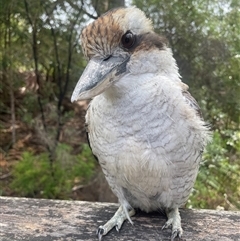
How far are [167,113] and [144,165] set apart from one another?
0.15 meters

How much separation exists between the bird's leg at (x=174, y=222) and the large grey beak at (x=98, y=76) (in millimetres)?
517

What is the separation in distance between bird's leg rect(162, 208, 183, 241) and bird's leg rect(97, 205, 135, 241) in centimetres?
12

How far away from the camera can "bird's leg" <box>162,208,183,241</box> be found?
1.36 metres

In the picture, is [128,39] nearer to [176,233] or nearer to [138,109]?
[138,109]

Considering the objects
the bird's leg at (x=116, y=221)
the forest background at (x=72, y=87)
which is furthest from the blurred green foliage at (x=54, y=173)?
the bird's leg at (x=116, y=221)

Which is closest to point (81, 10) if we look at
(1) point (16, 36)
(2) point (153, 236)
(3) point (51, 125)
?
(1) point (16, 36)

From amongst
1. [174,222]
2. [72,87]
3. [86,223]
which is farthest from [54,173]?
[174,222]

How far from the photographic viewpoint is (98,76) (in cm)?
109

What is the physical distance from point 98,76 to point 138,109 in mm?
160

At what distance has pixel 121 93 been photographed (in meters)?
1.19

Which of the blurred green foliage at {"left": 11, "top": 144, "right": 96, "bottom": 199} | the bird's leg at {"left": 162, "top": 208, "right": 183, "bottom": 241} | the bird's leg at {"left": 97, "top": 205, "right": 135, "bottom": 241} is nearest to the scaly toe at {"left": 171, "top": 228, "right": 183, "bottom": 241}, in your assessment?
the bird's leg at {"left": 162, "top": 208, "right": 183, "bottom": 241}

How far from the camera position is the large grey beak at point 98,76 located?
1.06m

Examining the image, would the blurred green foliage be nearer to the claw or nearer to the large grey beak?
the claw

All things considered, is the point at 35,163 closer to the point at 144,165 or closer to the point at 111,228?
the point at 111,228
